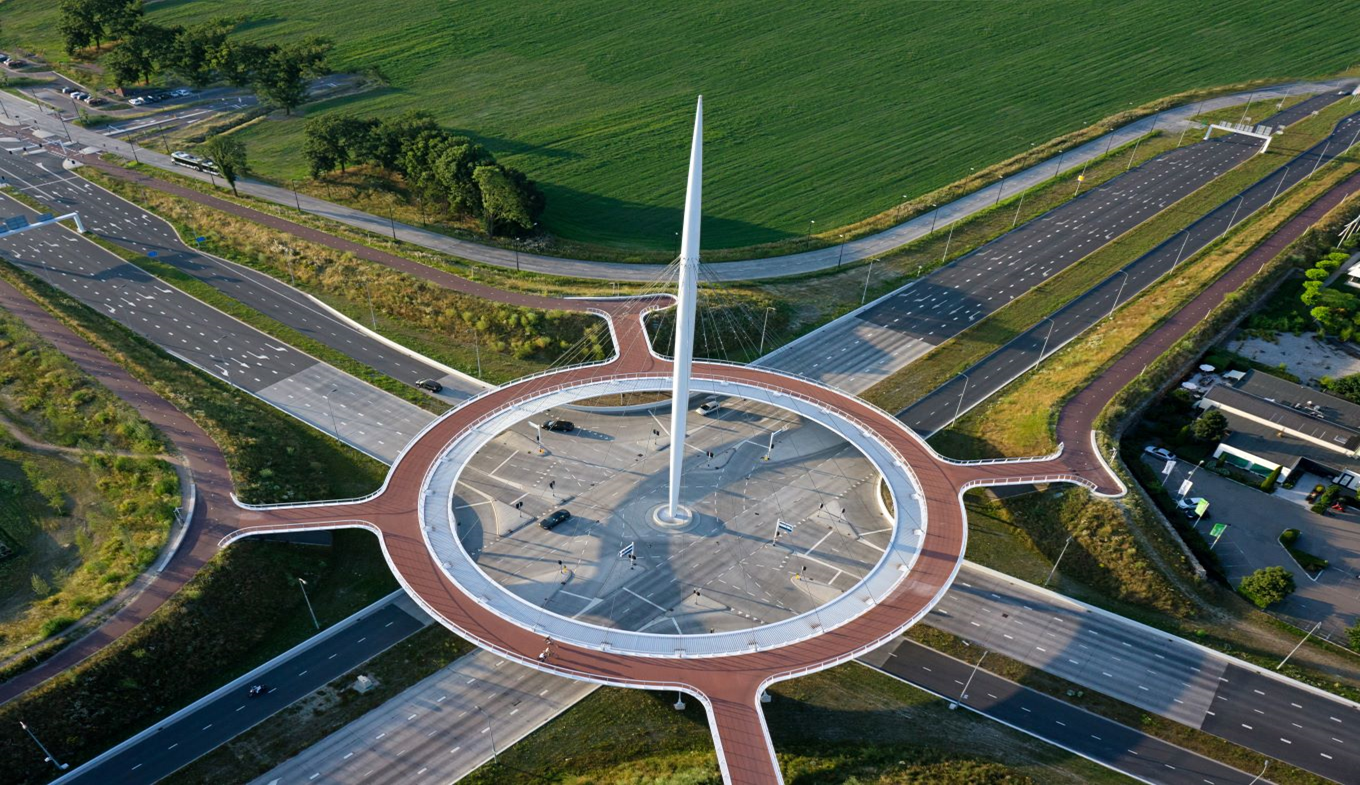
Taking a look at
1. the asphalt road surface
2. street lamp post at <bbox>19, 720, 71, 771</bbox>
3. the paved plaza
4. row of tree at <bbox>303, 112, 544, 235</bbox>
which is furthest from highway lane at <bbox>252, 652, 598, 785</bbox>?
row of tree at <bbox>303, 112, 544, 235</bbox>

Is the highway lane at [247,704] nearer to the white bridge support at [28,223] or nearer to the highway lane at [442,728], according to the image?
the highway lane at [442,728]

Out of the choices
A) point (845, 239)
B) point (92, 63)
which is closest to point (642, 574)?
point (845, 239)

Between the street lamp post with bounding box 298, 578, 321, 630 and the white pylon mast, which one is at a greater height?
the white pylon mast

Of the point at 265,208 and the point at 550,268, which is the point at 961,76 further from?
the point at 265,208

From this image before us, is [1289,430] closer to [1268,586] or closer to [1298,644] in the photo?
[1268,586]

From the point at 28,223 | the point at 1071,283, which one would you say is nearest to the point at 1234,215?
the point at 1071,283

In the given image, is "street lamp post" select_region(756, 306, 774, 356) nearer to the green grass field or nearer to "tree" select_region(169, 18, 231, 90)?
the green grass field
